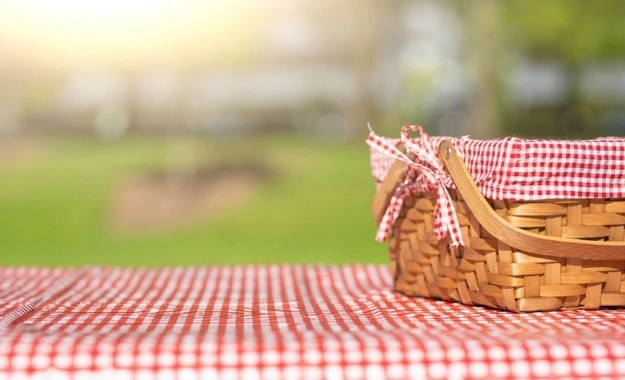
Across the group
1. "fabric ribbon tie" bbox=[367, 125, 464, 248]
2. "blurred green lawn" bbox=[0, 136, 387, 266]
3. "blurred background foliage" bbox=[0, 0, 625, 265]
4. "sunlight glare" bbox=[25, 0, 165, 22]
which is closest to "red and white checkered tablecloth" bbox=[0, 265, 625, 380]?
"fabric ribbon tie" bbox=[367, 125, 464, 248]

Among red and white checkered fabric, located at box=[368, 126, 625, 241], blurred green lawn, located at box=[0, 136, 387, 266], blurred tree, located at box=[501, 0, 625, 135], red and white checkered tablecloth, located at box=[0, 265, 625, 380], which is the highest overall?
blurred tree, located at box=[501, 0, 625, 135]

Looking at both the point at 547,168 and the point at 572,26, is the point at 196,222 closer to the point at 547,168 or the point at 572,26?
the point at 572,26

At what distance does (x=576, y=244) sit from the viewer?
1516 millimetres

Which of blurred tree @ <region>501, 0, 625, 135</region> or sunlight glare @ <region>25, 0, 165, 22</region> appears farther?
blurred tree @ <region>501, 0, 625, 135</region>

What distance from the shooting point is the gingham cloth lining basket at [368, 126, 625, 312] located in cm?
150

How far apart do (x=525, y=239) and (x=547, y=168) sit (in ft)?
0.35

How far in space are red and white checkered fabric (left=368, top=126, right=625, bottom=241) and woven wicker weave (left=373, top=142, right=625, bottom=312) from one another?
0.02 meters

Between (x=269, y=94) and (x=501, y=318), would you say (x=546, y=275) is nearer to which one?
(x=501, y=318)

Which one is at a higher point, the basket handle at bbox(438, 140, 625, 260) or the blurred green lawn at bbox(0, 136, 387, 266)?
the basket handle at bbox(438, 140, 625, 260)

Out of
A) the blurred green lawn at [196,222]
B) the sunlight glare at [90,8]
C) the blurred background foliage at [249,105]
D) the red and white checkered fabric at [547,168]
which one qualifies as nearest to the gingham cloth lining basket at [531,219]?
the red and white checkered fabric at [547,168]

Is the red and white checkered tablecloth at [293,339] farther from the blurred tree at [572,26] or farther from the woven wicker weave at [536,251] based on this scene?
the blurred tree at [572,26]

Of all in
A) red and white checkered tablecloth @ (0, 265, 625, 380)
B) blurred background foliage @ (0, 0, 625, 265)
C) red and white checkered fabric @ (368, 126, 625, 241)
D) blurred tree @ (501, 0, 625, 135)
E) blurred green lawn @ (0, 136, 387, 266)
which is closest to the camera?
red and white checkered tablecloth @ (0, 265, 625, 380)

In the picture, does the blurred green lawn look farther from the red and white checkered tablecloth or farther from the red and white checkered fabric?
the red and white checkered fabric

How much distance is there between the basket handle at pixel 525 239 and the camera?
1.51 meters
